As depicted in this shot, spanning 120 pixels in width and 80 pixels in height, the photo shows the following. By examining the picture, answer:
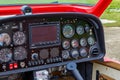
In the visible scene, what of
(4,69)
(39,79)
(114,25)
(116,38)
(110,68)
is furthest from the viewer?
(114,25)

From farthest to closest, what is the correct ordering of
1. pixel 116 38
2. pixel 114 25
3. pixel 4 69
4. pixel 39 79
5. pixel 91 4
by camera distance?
pixel 114 25 → pixel 116 38 → pixel 91 4 → pixel 39 79 → pixel 4 69

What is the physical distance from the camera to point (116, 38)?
10367mm

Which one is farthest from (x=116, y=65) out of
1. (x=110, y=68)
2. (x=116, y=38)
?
(x=116, y=38)

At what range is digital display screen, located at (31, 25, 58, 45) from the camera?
9.30ft

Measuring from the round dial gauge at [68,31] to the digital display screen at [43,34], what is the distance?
0.10 metres

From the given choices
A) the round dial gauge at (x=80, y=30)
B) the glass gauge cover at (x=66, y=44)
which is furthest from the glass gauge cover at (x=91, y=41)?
the glass gauge cover at (x=66, y=44)

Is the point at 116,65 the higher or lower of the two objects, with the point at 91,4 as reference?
lower

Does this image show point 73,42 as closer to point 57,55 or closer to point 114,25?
point 57,55

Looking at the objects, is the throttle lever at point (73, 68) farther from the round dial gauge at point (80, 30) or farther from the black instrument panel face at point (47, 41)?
the round dial gauge at point (80, 30)

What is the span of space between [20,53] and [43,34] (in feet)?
0.74

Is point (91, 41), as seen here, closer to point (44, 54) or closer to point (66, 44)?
point (66, 44)

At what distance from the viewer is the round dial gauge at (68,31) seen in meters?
3.04

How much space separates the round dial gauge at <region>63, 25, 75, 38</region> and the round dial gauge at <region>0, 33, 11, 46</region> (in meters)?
0.49

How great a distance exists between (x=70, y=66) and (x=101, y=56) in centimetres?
33
